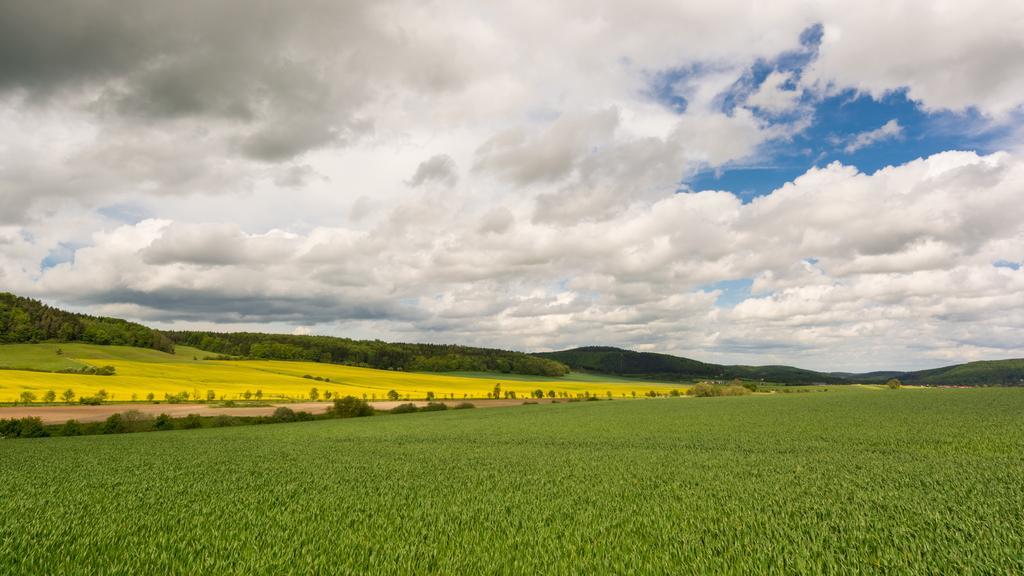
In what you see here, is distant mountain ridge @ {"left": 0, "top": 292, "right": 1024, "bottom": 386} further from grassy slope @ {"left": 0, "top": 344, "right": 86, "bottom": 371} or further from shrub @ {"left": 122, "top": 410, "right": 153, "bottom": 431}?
shrub @ {"left": 122, "top": 410, "right": 153, "bottom": 431}

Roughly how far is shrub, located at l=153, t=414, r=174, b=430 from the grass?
23870 millimetres

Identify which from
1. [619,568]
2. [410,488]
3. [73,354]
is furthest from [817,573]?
[73,354]

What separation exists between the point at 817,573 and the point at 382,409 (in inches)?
2342

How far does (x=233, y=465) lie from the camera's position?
19516mm

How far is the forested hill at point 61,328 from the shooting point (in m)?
104

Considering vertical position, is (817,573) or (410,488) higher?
(817,573)

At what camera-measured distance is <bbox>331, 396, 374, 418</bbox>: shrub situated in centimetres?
5584

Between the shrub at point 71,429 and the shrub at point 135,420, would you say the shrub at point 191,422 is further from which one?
the shrub at point 71,429

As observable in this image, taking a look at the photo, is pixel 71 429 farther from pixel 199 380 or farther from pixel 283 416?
pixel 199 380

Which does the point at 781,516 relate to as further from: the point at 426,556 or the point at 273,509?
the point at 273,509

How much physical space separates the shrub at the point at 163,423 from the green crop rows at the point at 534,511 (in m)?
22.5

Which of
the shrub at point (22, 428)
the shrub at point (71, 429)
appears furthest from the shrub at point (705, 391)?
the shrub at point (22, 428)

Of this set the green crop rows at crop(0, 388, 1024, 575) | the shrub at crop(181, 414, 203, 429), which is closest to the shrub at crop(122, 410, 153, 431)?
the shrub at crop(181, 414, 203, 429)

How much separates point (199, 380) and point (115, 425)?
41.6 m
